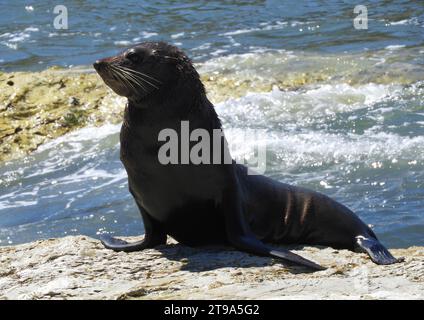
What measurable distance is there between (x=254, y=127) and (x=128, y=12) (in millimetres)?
9276

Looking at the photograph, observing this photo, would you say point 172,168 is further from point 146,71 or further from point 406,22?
point 406,22

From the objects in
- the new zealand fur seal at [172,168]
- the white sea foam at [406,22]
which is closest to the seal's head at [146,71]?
the new zealand fur seal at [172,168]

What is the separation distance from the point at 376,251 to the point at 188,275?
1174mm

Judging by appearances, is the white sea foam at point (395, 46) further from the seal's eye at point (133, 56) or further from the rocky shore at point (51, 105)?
the seal's eye at point (133, 56)

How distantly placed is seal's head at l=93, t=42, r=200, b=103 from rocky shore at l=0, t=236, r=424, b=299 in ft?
3.01

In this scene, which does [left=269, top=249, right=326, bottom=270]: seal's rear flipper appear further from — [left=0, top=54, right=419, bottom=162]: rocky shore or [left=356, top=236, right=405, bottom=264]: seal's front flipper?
[left=0, top=54, right=419, bottom=162]: rocky shore

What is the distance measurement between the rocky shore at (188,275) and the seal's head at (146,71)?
918mm

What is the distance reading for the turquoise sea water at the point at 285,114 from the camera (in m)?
8.78

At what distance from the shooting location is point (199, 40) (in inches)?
650

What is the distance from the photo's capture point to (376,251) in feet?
17.5

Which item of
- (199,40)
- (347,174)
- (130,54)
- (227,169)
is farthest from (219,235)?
(199,40)

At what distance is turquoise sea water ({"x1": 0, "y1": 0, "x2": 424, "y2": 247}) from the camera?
8781 mm

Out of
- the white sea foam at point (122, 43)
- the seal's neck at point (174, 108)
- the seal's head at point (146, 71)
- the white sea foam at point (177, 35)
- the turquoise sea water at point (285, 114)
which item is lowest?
the turquoise sea water at point (285, 114)

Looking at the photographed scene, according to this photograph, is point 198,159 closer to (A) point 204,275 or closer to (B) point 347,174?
(A) point 204,275
